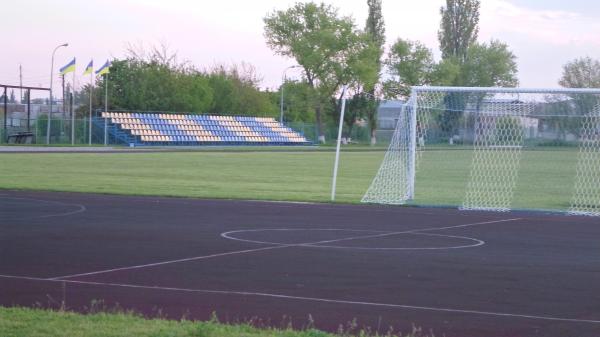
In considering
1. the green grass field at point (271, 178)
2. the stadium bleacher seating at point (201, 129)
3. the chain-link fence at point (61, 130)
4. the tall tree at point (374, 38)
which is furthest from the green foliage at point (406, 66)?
the green grass field at point (271, 178)

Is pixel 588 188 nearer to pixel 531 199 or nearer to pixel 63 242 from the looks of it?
pixel 531 199

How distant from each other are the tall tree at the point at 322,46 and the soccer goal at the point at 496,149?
61.9 meters

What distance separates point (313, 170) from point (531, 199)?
16.0m

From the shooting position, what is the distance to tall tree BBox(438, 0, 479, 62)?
331ft

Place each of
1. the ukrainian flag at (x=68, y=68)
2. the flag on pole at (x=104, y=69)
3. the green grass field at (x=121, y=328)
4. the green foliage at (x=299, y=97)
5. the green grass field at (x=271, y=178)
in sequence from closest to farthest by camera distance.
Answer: the green grass field at (x=121, y=328) → the green grass field at (x=271, y=178) → the ukrainian flag at (x=68, y=68) → the flag on pole at (x=104, y=69) → the green foliage at (x=299, y=97)

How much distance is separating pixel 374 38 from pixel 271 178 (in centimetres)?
7650

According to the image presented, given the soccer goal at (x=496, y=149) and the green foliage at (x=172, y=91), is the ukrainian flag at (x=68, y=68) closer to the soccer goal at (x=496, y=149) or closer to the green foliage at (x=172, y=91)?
the green foliage at (x=172, y=91)

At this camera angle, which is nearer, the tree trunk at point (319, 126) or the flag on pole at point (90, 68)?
the flag on pole at point (90, 68)

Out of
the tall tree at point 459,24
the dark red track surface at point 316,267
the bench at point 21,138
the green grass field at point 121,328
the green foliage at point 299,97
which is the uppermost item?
the tall tree at point 459,24

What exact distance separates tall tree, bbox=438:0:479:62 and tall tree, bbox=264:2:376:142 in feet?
26.3

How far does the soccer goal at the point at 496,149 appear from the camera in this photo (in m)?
25.2

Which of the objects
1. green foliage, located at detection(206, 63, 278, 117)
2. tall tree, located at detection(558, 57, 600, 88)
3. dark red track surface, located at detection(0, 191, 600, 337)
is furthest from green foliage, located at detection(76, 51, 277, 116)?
dark red track surface, located at detection(0, 191, 600, 337)

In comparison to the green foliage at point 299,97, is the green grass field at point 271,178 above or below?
below

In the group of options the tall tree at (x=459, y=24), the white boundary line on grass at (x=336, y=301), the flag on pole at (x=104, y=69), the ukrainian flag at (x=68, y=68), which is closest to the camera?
the white boundary line on grass at (x=336, y=301)
